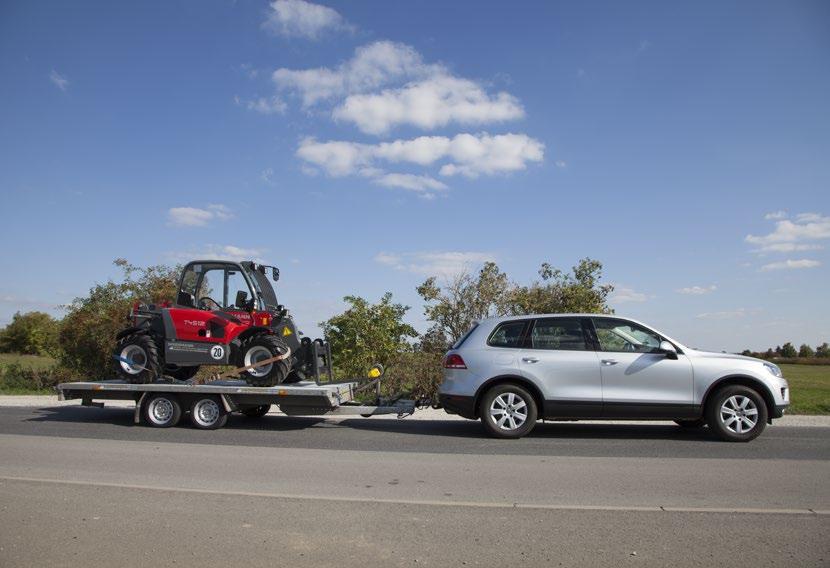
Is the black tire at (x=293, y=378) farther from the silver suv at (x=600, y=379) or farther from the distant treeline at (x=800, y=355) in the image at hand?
the distant treeline at (x=800, y=355)

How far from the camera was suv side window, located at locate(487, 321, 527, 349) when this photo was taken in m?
9.41

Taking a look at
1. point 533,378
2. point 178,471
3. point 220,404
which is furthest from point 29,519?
point 533,378

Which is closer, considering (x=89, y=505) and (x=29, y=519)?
(x=29, y=519)

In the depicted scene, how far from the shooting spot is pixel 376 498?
19.1ft

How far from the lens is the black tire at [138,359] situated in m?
10.7

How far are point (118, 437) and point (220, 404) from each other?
4.96 feet

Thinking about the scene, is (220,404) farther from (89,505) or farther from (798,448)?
(798,448)

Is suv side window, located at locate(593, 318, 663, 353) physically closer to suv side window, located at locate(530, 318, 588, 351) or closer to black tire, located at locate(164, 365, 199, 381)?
suv side window, located at locate(530, 318, 588, 351)

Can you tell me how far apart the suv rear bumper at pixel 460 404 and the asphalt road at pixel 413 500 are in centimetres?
41

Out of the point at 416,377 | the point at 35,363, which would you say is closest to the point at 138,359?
the point at 416,377

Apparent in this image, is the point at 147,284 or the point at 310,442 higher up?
the point at 147,284

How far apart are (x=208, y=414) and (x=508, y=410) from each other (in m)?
4.80

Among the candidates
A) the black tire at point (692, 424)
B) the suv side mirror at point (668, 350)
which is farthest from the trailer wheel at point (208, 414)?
the black tire at point (692, 424)

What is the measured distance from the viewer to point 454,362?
9492mm
